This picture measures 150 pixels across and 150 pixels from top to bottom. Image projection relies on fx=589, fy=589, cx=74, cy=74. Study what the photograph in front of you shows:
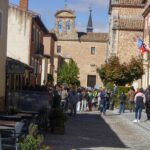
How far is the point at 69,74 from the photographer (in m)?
86.5

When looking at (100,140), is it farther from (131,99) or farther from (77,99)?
(131,99)

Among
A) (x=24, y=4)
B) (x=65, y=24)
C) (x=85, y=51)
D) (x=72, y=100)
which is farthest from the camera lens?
(x=65, y=24)

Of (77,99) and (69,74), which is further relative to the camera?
(69,74)

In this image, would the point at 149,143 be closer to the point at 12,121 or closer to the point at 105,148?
the point at 105,148

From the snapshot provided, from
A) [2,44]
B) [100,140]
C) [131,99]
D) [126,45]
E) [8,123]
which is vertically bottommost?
[100,140]

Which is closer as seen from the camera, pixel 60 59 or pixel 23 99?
pixel 23 99

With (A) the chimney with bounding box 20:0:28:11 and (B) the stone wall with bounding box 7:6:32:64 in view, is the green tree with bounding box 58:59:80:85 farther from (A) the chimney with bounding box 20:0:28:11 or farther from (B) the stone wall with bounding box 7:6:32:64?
(B) the stone wall with bounding box 7:6:32:64

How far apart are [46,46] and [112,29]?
7.74 m

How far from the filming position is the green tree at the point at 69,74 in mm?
86262

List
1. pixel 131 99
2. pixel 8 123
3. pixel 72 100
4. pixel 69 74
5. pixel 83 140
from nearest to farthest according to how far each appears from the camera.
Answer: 1. pixel 8 123
2. pixel 83 140
3. pixel 72 100
4. pixel 131 99
5. pixel 69 74

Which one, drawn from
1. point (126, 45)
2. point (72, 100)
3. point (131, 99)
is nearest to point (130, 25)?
point (126, 45)

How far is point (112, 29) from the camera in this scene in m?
66.8

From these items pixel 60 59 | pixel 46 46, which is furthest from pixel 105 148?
pixel 60 59

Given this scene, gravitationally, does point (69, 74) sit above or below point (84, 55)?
below
